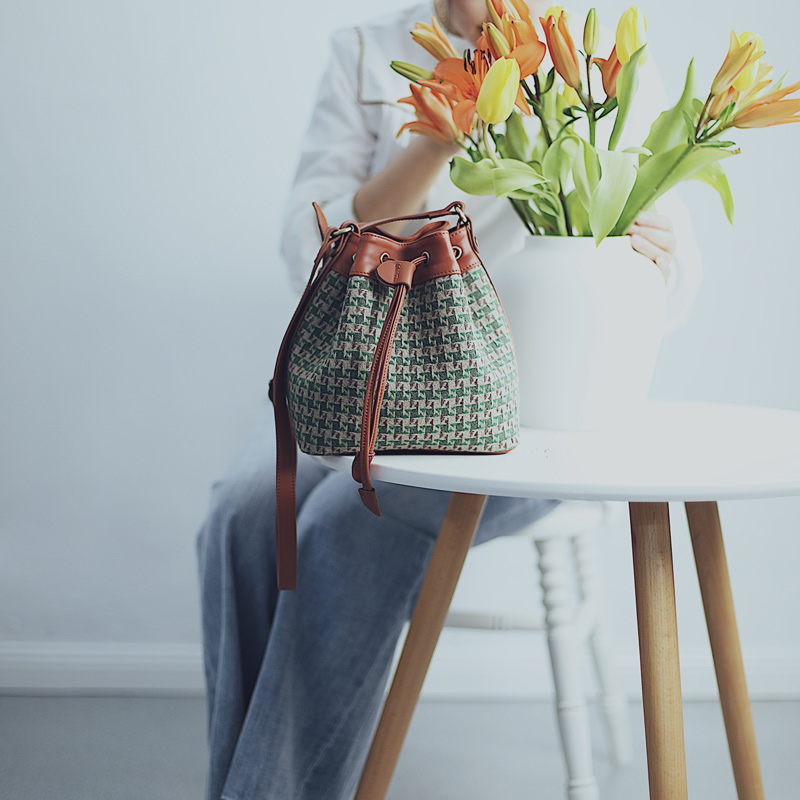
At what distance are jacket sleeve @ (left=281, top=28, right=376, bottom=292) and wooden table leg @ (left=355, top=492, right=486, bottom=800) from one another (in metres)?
0.47

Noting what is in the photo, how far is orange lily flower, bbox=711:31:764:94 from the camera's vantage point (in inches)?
21.6

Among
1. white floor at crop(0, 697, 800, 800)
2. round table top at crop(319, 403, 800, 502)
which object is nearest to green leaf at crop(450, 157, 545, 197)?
round table top at crop(319, 403, 800, 502)

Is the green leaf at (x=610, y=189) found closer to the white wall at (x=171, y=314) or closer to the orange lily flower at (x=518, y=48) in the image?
the orange lily flower at (x=518, y=48)

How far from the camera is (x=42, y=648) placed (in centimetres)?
140

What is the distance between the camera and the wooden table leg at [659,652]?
555 mm

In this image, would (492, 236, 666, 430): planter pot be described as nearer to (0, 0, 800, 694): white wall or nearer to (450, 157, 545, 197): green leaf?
(450, 157, 545, 197): green leaf

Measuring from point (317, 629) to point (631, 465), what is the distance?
42cm

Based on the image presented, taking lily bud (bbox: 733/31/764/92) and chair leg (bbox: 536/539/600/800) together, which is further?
chair leg (bbox: 536/539/600/800)

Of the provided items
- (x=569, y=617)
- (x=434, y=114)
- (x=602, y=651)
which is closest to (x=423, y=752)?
(x=602, y=651)

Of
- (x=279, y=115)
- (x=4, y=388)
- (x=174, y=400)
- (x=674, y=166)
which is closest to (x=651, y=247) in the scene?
(x=674, y=166)

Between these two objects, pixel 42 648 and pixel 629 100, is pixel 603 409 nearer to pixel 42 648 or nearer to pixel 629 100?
pixel 629 100

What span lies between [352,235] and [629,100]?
0.79 ft

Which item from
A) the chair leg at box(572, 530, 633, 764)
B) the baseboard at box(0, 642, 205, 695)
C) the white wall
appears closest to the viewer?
the chair leg at box(572, 530, 633, 764)

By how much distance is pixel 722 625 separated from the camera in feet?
2.34
